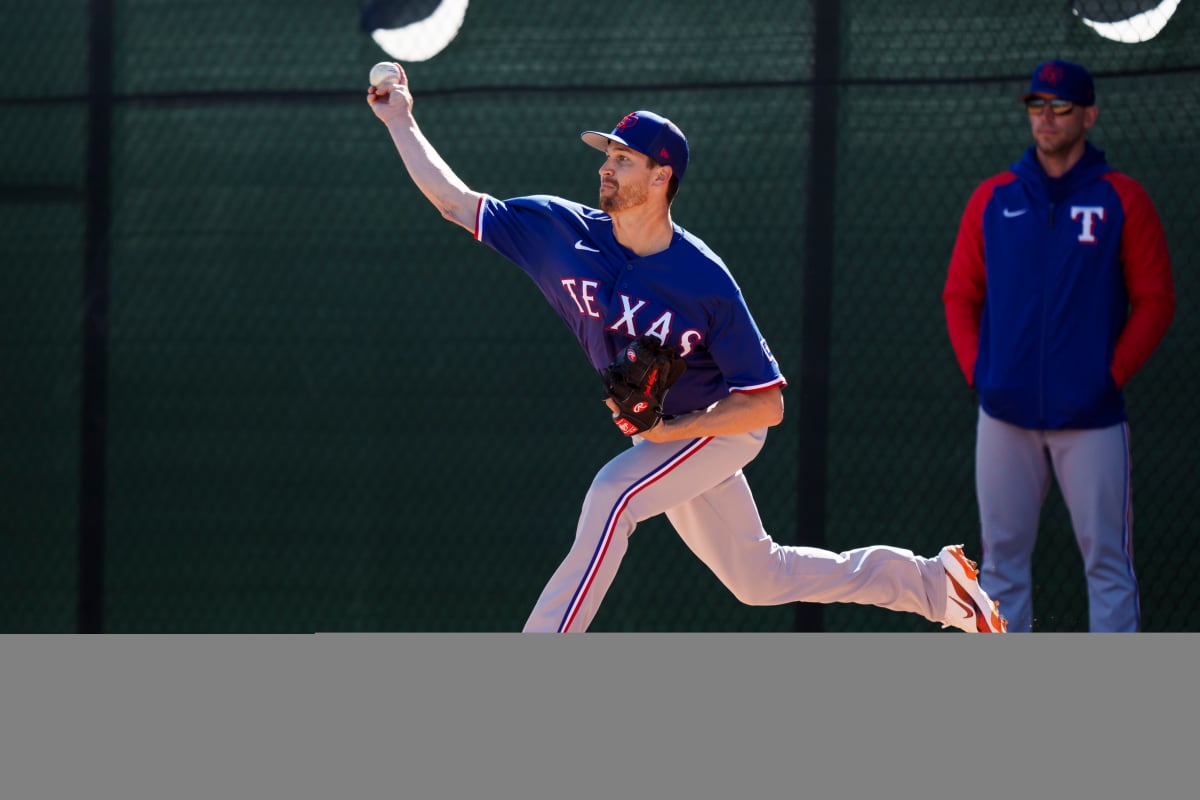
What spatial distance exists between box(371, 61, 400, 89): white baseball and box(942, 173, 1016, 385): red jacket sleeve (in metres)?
2.03

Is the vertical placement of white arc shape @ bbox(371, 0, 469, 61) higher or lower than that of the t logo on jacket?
higher

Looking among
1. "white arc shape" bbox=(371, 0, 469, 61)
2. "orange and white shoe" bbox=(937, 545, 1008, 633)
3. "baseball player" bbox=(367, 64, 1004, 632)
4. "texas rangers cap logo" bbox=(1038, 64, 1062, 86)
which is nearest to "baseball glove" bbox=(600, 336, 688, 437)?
"baseball player" bbox=(367, 64, 1004, 632)

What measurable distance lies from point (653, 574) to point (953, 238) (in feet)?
5.76

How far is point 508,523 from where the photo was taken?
617cm

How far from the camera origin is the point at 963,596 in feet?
15.3

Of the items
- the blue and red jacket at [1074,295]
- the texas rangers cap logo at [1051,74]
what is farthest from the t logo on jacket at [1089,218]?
the texas rangers cap logo at [1051,74]

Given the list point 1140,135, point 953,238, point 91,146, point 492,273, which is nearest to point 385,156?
point 492,273

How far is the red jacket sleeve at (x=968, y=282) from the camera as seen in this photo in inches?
203

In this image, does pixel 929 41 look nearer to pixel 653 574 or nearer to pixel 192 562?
pixel 653 574

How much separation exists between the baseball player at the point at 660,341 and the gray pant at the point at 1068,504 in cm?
64

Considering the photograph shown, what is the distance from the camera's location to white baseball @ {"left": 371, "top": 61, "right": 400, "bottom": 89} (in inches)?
168

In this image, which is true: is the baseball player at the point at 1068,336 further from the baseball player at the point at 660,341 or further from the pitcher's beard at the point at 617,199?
the pitcher's beard at the point at 617,199

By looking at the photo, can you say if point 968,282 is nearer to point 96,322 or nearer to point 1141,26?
point 1141,26

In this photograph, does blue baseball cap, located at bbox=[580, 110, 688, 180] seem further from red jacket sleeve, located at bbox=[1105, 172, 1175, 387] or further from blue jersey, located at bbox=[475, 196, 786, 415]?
red jacket sleeve, located at bbox=[1105, 172, 1175, 387]
